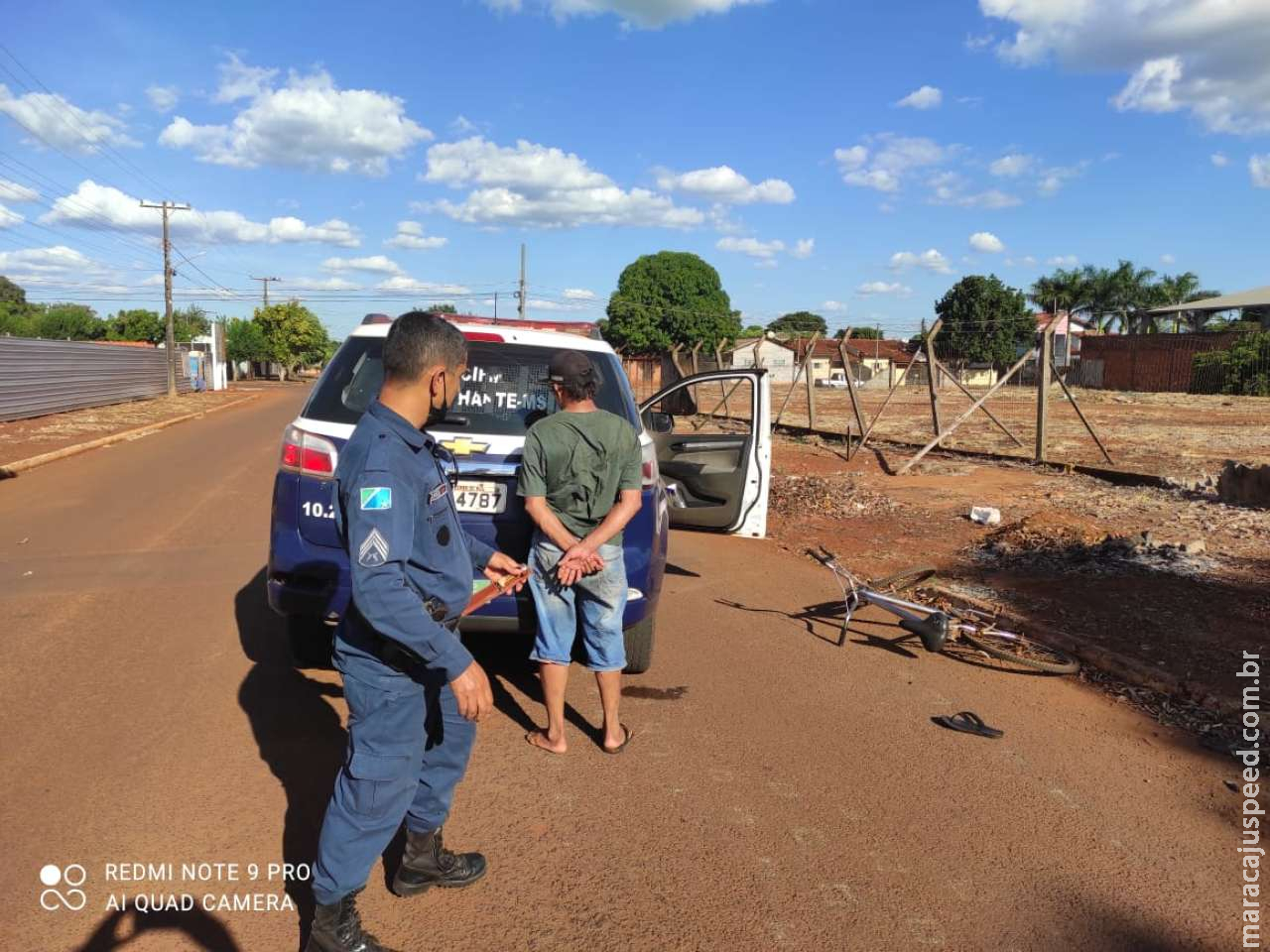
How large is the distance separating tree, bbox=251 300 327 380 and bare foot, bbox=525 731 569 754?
2870 inches

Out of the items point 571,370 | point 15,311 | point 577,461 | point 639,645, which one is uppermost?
point 15,311

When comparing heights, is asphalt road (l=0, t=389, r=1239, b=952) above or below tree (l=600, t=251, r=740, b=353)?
below

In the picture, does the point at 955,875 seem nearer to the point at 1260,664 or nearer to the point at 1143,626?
the point at 1260,664

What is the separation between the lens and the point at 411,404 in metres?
2.43

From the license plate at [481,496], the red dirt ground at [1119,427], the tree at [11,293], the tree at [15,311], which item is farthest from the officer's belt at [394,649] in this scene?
the tree at [11,293]

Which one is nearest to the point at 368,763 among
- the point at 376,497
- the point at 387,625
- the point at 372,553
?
the point at 387,625

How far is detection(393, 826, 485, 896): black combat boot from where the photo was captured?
2754mm

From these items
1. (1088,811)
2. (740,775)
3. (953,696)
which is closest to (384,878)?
(740,775)

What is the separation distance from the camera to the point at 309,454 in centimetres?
397

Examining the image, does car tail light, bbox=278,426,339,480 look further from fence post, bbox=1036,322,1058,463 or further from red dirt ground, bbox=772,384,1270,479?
red dirt ground, bbox=772,384,1270,479

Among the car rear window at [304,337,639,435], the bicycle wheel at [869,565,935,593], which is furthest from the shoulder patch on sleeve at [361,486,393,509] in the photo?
the bicycle wheel at [869,565,935,593]

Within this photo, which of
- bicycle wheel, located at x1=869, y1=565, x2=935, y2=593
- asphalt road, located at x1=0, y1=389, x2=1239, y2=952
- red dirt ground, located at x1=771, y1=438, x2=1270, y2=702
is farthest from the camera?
bicycle wheel, located at x1=869, y1=565, x2=935, y2=593

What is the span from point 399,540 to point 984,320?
60.1m

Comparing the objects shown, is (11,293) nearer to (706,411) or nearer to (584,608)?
(706,411)
